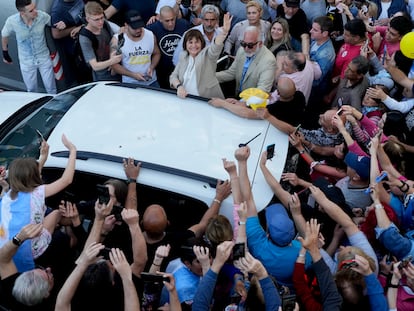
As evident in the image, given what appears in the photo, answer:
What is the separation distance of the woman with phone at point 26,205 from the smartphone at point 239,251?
1522 mm

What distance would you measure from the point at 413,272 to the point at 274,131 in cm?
187

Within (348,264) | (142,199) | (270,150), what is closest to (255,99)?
(270,150)

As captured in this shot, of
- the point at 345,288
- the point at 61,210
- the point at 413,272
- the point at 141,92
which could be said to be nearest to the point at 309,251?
the point at 345,288

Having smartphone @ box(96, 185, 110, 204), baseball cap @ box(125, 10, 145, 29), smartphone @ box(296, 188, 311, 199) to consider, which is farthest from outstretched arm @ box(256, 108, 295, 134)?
baseball cap @ box(125, 10, 145, 29)

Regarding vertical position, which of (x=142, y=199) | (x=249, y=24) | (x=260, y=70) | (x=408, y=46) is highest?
(x=408, y=46)

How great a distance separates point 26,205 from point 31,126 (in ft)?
3.72

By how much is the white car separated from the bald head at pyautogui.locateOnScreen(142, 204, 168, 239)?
0.26 meters

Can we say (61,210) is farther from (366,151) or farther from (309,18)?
(309,18)

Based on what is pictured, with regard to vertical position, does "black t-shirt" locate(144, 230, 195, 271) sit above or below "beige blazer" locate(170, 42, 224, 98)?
below

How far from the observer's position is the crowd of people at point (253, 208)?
3.53 metres

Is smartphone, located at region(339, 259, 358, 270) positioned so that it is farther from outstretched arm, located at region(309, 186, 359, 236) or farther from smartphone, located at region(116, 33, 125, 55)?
smartphone, located at region(116, 33, 125, 55)

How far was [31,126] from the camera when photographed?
4980 millimetres

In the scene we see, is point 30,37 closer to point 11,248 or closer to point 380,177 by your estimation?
point 11,248

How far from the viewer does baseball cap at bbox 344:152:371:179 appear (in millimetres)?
4598
